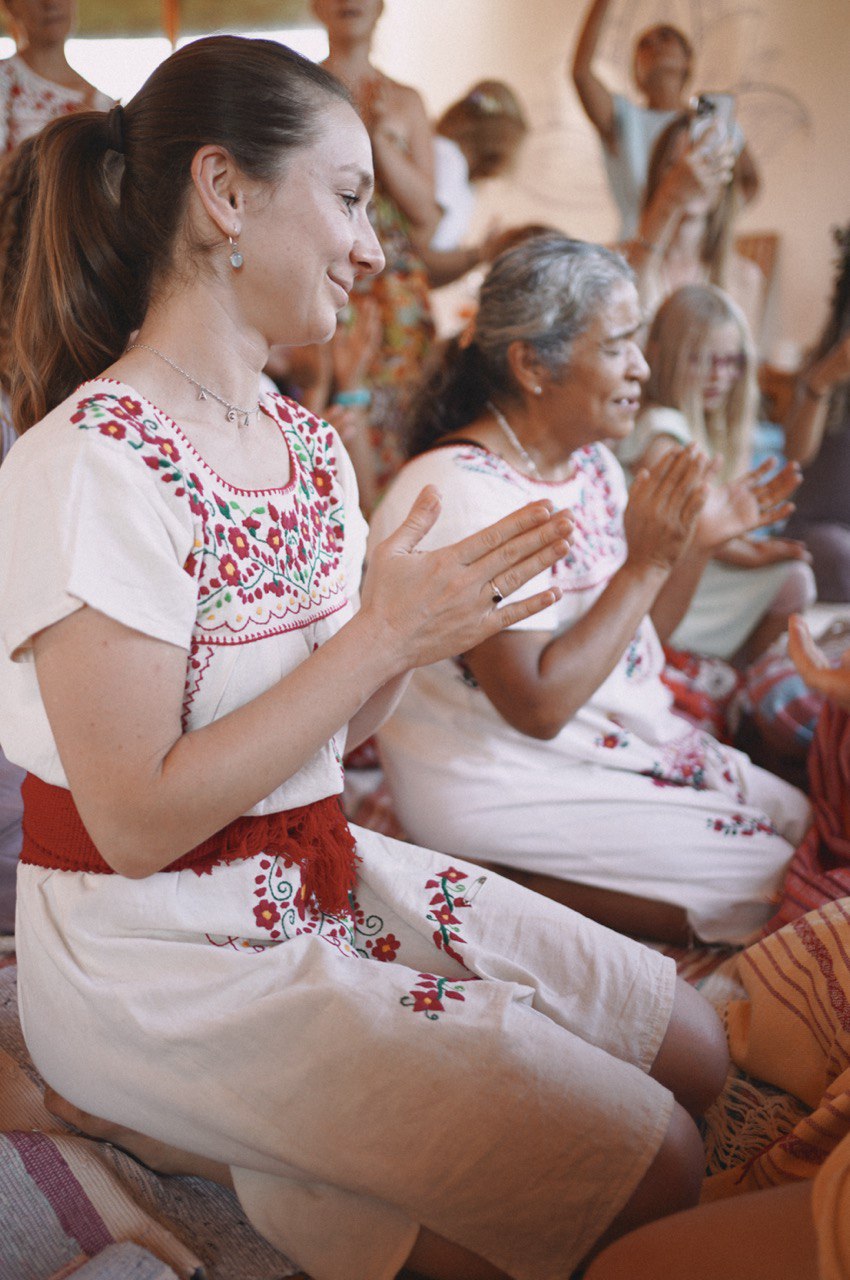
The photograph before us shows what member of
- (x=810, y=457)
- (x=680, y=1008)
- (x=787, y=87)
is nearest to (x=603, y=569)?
(x=680, y=1008)

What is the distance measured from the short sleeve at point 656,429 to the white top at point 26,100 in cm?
141

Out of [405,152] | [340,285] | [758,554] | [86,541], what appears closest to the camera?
[86,541]

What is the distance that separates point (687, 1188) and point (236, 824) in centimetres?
53

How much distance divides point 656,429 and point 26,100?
62.8 inches

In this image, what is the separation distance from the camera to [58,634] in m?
0.86

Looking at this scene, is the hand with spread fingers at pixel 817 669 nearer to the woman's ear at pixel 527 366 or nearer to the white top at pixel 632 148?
the woman's ear at pixel 527 366

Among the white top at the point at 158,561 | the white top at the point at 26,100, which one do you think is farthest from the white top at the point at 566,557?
the white top at the point at 26,100

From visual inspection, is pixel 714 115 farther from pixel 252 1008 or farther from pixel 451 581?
pixel 252 1008

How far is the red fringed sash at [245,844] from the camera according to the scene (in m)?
1.01

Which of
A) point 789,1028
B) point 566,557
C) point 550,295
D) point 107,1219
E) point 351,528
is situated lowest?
point 107,1219

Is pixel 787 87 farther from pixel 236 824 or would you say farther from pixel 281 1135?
pixel 281 1135

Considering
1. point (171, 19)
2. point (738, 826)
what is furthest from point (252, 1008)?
point (171, 19)

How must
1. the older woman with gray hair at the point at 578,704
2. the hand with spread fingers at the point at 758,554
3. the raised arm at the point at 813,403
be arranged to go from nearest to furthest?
the older woman with gray hair at the point at 578,704, the hand with spread fingers at the point at 758,554, the raised arm at the point at 813,403

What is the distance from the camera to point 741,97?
330cm
